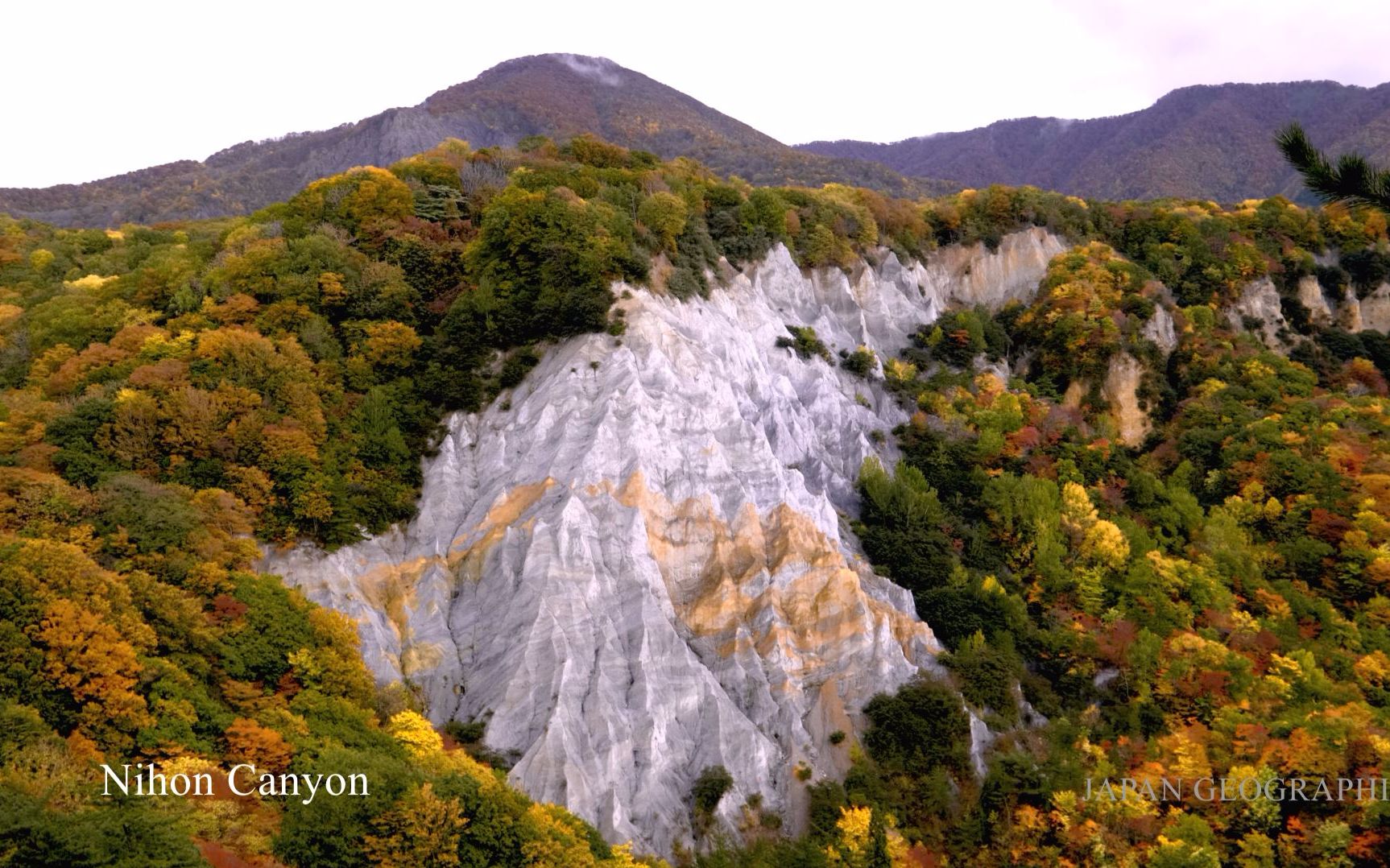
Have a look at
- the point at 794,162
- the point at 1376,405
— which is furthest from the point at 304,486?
the point at 794,162

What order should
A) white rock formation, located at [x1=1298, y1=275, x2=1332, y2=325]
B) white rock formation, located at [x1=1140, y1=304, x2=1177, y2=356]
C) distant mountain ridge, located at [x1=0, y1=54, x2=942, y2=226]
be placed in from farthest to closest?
1. distant mountain ridge, located at [x1=0, y1=54, x2=942, y2=226]
2. white rock formation, located at [x1=1298, y1=275, x2=1332, y2=325]
3. white rock formation, located at [x1=1140, y1=304, x2=1177, y2=356]

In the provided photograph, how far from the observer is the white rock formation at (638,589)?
1046 inches

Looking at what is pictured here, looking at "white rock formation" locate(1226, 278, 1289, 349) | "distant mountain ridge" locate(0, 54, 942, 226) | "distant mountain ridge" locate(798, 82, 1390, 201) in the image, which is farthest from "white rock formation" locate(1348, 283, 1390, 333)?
"distant mountain ridge" locate(0, 54, 942, 226)

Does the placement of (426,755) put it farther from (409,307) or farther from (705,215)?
(705,215)

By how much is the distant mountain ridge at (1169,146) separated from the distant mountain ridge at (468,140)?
116ft

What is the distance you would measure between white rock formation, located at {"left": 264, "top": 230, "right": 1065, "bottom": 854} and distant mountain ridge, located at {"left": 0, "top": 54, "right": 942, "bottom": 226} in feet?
215

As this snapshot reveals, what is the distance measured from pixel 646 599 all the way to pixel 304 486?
12.0 metres

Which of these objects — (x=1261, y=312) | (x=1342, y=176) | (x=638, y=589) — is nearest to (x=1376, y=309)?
(x=1261, y=312)

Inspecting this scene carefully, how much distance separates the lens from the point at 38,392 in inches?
1284

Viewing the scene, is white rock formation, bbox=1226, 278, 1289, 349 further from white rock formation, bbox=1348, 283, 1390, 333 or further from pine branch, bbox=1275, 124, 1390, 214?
pine branch, bbox=1275, 124, 1390, 214

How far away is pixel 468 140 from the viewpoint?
102 metres

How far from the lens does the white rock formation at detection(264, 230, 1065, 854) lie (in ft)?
87.2

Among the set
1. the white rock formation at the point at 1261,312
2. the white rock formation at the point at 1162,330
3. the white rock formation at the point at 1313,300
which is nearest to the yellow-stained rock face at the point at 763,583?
the white rock formation at the point at 1162,330

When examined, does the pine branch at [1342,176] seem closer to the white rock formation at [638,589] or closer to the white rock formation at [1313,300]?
the white rock formation at [638,589]
